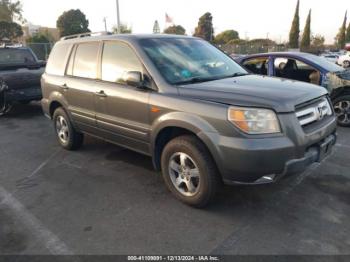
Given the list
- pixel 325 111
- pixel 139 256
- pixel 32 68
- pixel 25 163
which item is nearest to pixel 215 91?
pixel 325 111

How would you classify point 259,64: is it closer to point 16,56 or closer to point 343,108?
point 343,108

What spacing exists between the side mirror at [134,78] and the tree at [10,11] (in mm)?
44407

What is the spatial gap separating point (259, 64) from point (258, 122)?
199 inches

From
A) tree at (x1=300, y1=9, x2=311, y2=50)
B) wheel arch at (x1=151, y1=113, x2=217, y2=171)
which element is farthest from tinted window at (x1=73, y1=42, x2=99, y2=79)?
tree at (x1=300, y1=9, x2=311, y2=50)

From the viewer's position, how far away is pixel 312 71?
727 cm

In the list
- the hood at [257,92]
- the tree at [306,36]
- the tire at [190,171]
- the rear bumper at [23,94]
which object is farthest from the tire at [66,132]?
the tree at [306,36]

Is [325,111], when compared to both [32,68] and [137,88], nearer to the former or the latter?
[137,88]

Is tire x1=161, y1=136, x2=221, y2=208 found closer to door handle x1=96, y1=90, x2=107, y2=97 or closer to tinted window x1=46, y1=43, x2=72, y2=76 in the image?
door handle x1=96, y1=90, x2=107, y2=97

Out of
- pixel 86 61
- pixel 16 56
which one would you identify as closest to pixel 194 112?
pixel 86 61

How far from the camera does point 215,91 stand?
3424mm

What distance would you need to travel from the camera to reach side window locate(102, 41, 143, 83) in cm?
410

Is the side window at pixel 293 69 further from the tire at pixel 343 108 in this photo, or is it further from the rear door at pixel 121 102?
the rear door at pixel 121 102

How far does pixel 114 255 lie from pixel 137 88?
1.89 m

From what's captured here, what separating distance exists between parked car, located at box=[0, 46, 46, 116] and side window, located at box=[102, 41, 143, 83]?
4932 millimetres
